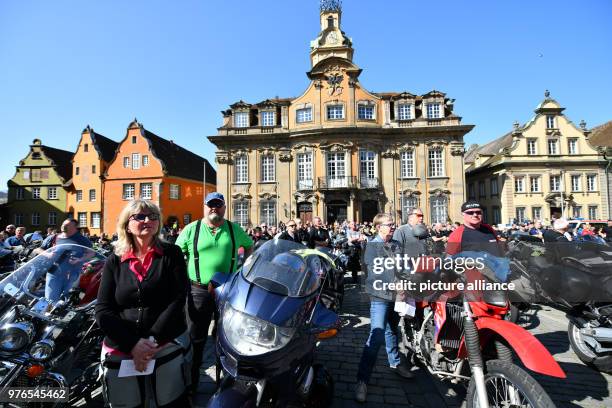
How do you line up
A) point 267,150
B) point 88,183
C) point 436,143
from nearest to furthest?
point 436,143 → point 267,150 → point 88,183

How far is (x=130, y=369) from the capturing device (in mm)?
2043

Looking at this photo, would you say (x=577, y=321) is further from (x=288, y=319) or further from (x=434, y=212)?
Answer: (x=434, y=212)

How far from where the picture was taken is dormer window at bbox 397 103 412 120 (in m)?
27.9

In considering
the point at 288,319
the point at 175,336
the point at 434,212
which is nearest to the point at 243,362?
the point at 288,319

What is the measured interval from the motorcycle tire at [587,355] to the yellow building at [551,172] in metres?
29.3

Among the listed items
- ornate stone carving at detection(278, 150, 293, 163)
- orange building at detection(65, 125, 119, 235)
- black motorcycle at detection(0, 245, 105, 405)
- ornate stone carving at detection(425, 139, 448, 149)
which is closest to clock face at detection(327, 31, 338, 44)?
ornate stone carving at detection(278, 150, 293, 163)

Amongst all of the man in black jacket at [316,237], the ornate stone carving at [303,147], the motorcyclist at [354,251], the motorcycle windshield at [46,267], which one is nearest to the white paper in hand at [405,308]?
the motorcycle windshield at [46,267]

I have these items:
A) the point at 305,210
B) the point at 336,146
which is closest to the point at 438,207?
the point at 336,146

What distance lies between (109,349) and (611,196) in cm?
4132

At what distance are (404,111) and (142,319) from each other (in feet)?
96.6

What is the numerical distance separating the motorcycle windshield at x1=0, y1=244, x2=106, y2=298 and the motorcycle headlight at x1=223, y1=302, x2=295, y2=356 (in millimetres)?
2177

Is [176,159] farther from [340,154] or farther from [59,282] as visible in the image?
[59,282]

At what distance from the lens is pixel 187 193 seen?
118ft

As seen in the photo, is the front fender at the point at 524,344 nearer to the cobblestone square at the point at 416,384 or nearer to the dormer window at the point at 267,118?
the cobblestone square at the point at 416,384
